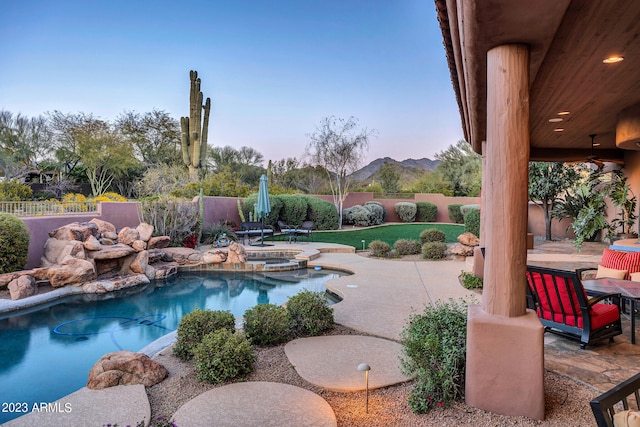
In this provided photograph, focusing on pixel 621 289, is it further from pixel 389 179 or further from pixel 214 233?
pixel 389 179

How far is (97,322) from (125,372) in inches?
135

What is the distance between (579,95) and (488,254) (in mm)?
3083

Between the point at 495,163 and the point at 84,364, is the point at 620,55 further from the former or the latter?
the point at 84,364

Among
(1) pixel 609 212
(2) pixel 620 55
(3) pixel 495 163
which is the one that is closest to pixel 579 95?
(2) pixel 620 55

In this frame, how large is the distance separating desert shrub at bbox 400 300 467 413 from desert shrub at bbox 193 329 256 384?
140cm

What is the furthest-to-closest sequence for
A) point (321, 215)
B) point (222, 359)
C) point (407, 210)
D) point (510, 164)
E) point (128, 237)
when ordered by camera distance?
point (407, 210) → point (321, 215) → point (128, 237) → point (222, 359) → point (510, 164)

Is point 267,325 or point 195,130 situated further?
point 195,130

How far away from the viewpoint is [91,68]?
16406 millimetres

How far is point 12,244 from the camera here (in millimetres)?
7891

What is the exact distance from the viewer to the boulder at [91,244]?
28.5 ft

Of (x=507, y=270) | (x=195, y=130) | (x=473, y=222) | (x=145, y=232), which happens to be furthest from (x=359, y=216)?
(x=507, y=270)

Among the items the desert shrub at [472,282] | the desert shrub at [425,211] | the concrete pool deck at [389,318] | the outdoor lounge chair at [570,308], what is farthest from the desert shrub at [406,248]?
the desert shrub at [425,211]

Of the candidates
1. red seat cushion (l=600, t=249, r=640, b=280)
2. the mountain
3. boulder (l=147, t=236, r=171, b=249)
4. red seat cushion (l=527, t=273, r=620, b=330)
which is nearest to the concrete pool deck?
red seat cushion (l=527, t=273, r=620, b=330)

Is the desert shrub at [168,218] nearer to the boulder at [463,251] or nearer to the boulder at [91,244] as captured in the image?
the boulder at [91,244]
